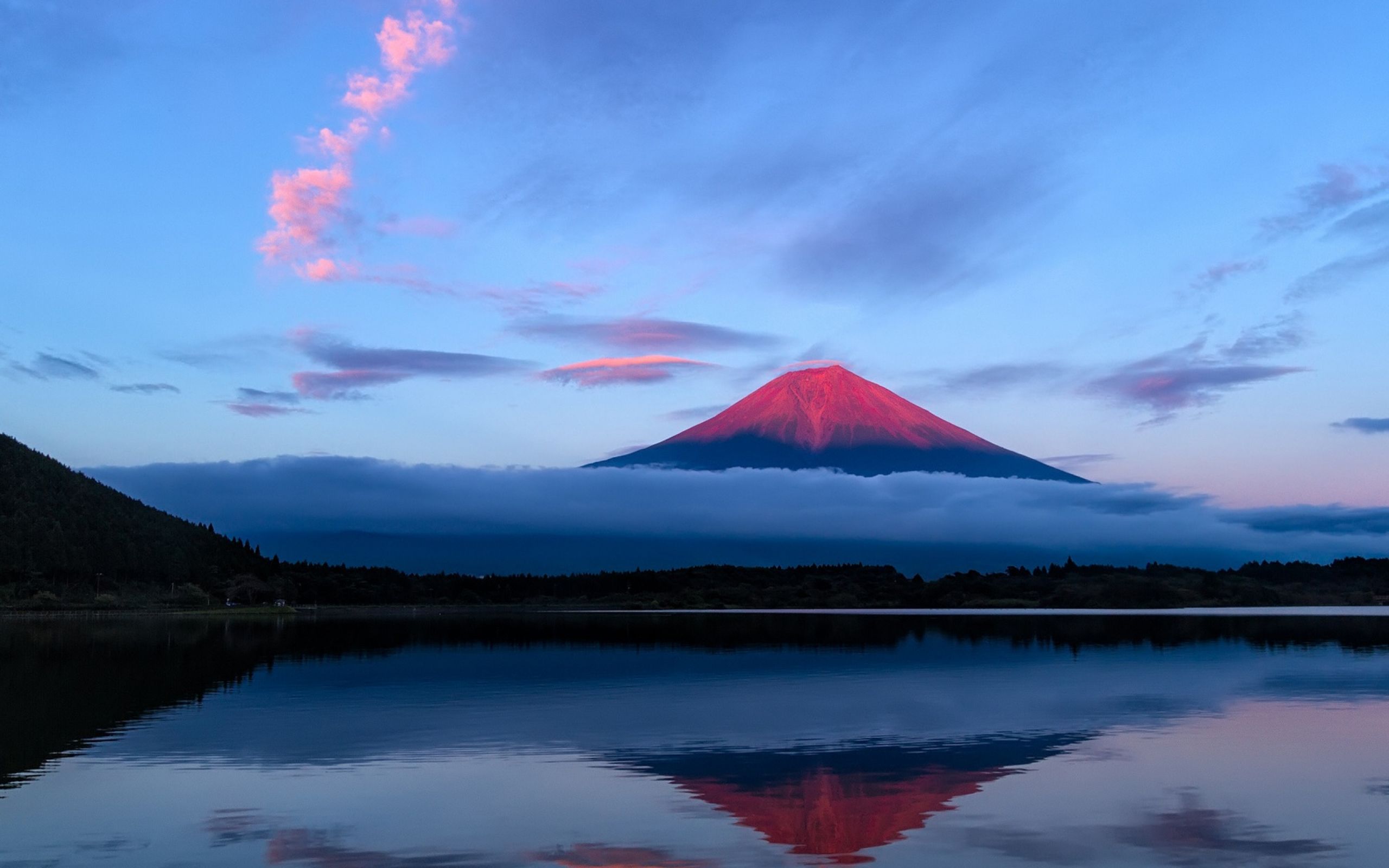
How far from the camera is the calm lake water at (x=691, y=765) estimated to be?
21.2 metres

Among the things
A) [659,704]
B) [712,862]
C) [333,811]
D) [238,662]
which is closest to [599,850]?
[712,862]

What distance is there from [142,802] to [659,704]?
25.6m

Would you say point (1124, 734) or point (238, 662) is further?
point (238, 662)

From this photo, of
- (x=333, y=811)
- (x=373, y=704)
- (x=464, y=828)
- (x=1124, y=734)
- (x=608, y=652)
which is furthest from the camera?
(x=608, y=652)

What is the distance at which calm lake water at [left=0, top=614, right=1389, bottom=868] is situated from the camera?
21.2 m

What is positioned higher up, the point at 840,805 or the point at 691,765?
the point at 840,805

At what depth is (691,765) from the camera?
30875 mm

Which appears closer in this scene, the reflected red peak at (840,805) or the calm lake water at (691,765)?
the calm lake water at (691,765)

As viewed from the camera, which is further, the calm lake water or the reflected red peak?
the reflected red peak

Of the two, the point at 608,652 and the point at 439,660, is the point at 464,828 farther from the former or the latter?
the point at 608,652

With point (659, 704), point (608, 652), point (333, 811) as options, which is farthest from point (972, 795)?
point (608, 652)

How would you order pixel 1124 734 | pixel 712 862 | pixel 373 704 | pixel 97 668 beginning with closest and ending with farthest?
pixel 712 862 < pixel 1124 734 < pixel 373 704 < pixel 97 668

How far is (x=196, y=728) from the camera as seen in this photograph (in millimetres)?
38875

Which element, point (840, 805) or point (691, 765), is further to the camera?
point (691, 765)
